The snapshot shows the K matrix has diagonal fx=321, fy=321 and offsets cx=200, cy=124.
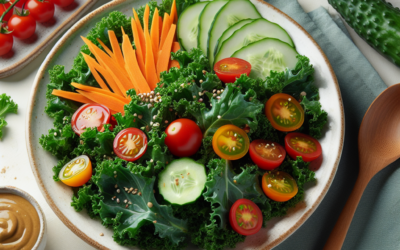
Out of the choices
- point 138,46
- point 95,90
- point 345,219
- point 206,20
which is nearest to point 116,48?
point 138,46

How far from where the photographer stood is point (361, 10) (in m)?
3.19

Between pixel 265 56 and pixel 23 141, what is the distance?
255 centimetres

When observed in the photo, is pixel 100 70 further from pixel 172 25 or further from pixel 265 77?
pixel 265 77

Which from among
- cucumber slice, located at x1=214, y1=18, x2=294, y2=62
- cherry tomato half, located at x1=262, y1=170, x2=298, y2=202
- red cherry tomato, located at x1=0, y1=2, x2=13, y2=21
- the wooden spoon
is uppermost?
red cherry tomato, located at x1=0, y1=2, x2=13, y2=21

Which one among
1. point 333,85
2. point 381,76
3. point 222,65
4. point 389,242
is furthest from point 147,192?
point 381,76

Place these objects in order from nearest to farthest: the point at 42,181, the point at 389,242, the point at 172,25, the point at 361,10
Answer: the point at 42,181, the point at 389,242, the point at 172,25, the point at 361,10

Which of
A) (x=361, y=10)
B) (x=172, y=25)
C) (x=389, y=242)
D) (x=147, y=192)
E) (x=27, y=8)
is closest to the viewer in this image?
(x=147, y=192)

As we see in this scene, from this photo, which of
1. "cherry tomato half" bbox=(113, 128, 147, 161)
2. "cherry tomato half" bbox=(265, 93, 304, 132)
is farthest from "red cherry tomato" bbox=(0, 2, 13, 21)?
"cherry tomato half" bbox=(265, 93, 304, 132)

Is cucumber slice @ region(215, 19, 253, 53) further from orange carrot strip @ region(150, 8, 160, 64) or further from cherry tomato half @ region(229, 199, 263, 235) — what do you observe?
cherry tomato half @ region(229, 199, 263, 235)

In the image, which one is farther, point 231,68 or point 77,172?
point 231,68

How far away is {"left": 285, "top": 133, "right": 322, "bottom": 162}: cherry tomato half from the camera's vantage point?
2.53 m

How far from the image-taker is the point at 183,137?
243 cm

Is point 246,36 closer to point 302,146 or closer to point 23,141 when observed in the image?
point 302,146

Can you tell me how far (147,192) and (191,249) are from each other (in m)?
0.57
